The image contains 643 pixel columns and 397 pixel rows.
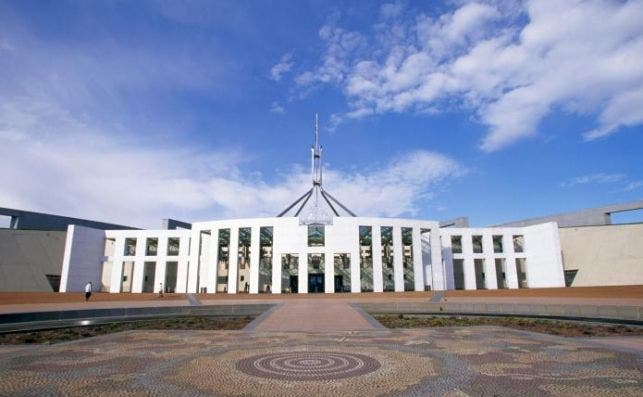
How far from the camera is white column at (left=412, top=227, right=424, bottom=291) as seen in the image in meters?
42.7

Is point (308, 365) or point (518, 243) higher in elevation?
point (518, 243)

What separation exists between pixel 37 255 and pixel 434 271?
162ft

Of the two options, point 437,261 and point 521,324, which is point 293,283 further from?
point 521,324

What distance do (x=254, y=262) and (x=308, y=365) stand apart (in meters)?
35.5

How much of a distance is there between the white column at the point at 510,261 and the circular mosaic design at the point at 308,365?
4834 centimetres

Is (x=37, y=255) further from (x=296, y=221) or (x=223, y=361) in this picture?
(x=223, y=361)

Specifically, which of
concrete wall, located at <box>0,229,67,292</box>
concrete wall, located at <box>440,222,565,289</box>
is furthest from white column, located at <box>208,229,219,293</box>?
concrete wall, located at <box>440,222,565,289</box>

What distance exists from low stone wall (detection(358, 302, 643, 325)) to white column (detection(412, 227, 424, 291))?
24827mm

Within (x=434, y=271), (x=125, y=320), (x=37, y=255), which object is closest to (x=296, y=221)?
(x=434, y=271)

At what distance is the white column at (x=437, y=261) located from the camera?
146 feet

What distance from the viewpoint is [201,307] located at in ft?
60.0

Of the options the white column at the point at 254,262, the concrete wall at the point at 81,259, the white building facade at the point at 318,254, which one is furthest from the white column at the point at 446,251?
the concrete wall at the point at 81,259

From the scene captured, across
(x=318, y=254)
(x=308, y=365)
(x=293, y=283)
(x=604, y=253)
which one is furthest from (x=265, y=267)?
(x=308, y=365)

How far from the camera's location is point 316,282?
47.0m
